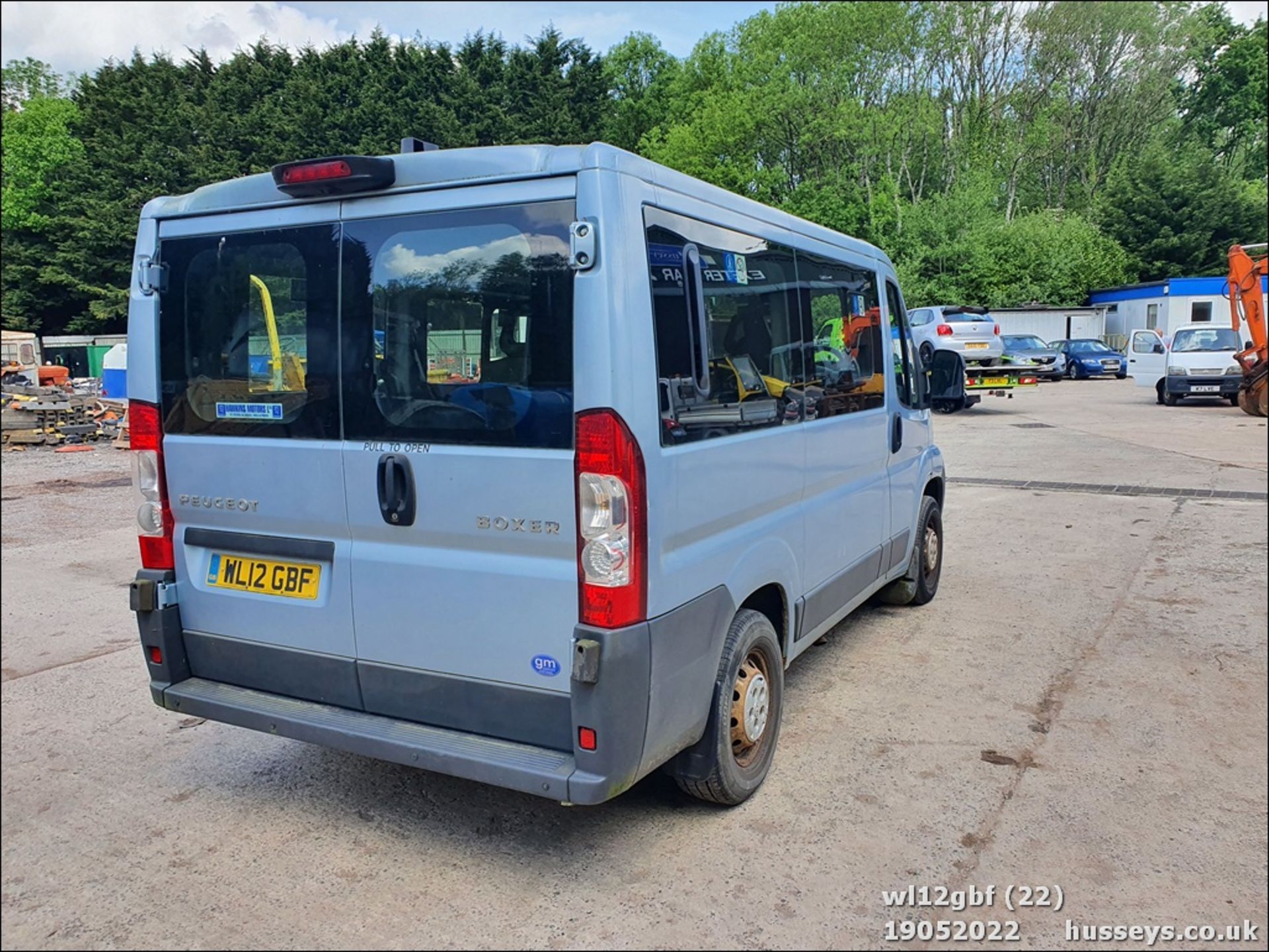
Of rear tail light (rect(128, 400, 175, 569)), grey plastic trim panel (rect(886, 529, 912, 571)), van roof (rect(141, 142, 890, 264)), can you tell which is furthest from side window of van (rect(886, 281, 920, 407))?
rear tail light (rect(128, 400, 175, 569))

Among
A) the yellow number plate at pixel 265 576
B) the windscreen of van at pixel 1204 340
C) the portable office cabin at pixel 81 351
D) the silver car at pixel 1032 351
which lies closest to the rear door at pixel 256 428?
the yellow number plate at pixel 265 576

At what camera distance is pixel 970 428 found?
1898cm

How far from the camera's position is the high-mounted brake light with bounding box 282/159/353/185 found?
10.4ft

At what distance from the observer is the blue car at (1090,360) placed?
33.5 m

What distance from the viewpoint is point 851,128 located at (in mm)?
38844

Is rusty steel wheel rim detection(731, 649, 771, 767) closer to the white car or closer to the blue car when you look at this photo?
the white car

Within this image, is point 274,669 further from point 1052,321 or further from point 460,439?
point 1052,321

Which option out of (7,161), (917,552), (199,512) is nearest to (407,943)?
(199,512)

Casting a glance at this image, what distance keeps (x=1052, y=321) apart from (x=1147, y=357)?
16600 millimetres

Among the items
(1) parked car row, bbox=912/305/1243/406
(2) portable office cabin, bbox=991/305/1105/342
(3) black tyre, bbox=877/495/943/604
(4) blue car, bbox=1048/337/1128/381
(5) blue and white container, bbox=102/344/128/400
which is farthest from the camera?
(2) portable office cabin, bbox=991/305/1105/342

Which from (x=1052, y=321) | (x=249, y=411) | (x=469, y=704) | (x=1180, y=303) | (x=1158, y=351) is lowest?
(x=469, y=704)

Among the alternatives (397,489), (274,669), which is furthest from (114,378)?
(397,489)

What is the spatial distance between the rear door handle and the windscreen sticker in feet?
1.78

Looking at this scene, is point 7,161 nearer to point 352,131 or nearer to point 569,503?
point 352,131
